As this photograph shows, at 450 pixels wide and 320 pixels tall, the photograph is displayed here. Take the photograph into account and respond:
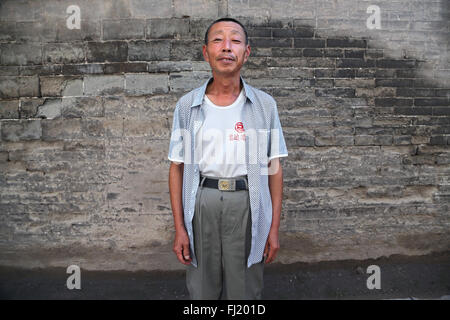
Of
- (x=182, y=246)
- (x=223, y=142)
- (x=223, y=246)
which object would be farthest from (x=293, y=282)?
(x=223, y=142)

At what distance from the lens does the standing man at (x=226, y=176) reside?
180cm

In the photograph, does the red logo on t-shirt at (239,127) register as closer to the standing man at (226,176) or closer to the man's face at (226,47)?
the standing man at (226,176)

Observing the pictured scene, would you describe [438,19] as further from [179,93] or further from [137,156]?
[137,156]

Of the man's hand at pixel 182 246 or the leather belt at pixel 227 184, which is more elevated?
the leather belt at pixel 227 184

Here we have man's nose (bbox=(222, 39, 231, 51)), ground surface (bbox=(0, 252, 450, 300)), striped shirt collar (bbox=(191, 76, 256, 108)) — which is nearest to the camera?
man's nose (bbox=(222, 39, 231, 51))

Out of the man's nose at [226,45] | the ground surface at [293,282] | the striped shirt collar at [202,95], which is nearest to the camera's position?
the man's nose at [226,45]

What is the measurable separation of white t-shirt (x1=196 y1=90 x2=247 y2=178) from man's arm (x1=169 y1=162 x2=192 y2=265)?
20cm

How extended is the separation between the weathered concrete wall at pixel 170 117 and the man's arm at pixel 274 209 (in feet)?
4.14

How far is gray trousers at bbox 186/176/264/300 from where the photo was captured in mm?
1821

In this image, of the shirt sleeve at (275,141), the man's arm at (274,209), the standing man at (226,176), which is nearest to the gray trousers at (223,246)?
the standing man at (226,176)

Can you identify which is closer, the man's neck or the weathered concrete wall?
the man's neck

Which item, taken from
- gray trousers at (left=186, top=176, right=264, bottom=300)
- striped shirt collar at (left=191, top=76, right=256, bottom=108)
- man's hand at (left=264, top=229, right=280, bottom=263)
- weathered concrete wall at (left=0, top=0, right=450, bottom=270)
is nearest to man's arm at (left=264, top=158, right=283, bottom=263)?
man's hand at (left=264, top=229, right=280, bottom=263)

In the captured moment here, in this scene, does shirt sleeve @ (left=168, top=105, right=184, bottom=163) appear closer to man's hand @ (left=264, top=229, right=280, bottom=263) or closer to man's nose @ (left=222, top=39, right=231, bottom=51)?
man's nose @ (left=222, top=39, right=231, bottom=51)

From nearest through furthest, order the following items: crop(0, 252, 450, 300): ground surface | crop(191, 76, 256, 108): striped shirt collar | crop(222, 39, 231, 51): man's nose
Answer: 1. crop(222, 39, 231, 51): man's nose
2. crop(191, 76, 256, 108): striped shirt collar
3. crop(0, 252, 450, 300): ground surface
